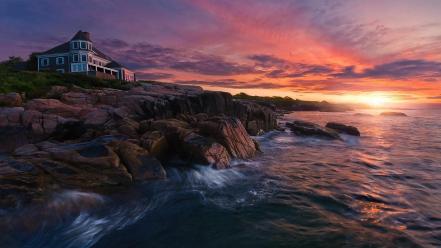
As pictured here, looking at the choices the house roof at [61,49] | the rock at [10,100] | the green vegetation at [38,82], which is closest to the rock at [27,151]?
the rock at [10,100]

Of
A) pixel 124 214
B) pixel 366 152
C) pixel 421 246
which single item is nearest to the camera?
pixel 421 246

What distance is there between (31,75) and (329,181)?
123 feet

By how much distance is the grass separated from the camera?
28897 millimetres

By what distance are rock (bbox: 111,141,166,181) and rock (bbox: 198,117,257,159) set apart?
16.3ft

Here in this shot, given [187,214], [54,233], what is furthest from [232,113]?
[54,233]

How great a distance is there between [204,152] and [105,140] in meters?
5.04

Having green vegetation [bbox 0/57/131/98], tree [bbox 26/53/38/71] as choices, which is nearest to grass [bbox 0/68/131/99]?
green vegetation [bbox 0/57/131/98]

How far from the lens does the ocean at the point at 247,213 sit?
8180 mm

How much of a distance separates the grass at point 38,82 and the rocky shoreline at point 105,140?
290cm

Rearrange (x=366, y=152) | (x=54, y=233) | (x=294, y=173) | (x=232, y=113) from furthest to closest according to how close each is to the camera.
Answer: (x=232, y=113), (x=366, y=152), (x=294, y=173), (x=54, y=233)

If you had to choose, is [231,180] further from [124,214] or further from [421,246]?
[421,246]

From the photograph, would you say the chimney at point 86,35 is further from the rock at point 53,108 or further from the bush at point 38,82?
the rock at point 53,108

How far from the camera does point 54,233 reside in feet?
28.0

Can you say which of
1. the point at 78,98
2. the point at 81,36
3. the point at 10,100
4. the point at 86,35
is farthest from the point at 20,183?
the point at 86,35
